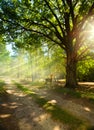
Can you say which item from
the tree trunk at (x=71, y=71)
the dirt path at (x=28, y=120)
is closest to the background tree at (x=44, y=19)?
the tree trunk at (x=71, y=71)

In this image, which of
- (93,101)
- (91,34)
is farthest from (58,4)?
(93,101)

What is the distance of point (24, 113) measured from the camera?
11008 millimetres

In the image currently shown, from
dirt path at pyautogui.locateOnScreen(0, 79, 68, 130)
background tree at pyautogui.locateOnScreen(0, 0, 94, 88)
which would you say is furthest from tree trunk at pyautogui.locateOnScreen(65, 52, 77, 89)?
dirt path at pyautogui.locateOnScreen(0, 79, 68, 130)

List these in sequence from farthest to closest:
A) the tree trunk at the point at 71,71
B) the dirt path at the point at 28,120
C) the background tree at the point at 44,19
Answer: the tree trunk at the point at 71,71
the background tree at the point at 44,19
the dirt path at the point at 28,120

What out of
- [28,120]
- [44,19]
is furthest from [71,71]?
[28,120]

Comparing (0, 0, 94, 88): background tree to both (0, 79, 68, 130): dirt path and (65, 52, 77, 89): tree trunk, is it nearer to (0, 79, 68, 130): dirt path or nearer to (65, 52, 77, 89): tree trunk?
(65, 52, 77, 89): tree trunk

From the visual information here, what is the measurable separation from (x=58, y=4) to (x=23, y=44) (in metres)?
6.91

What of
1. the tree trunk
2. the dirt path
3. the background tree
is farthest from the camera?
the tree trunk

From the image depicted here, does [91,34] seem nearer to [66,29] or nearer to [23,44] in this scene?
[66,29]

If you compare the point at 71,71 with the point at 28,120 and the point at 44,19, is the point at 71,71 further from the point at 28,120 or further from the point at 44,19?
the point at 28,120

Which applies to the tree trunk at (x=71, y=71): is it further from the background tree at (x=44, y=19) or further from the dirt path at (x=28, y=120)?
the dirt path at (x=28, y=120)

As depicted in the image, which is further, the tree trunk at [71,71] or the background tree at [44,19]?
the tree trunk at [71,71]

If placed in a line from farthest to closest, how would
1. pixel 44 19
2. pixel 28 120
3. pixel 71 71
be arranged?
pixel 71 71 → pixel 44 19 → pixel 28 120

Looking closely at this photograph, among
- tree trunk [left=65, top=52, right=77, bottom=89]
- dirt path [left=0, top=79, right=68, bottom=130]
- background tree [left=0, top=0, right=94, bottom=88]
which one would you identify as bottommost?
dirt path [left=0, top=79, right=68, bottom=130]
